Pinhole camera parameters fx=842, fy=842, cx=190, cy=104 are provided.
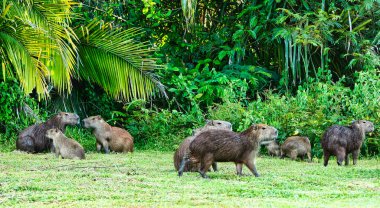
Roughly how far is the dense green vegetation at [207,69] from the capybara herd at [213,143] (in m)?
0.64

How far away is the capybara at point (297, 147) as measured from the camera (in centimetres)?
1169

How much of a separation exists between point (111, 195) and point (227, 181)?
5.66 feet

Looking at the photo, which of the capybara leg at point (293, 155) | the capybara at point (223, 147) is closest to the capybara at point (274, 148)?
the capybara leg at point (293, 155)

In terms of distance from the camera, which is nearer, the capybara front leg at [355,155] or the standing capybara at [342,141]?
the standing capybara at [342,141]

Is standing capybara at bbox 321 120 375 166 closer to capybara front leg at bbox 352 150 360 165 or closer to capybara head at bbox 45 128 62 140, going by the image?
capybara front leg at bbox 352 150 360 165

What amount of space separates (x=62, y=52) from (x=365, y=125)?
14.1 feet

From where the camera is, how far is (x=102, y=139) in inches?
516

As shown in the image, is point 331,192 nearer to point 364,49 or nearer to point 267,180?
point 267,180

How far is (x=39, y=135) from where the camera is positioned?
12.9m

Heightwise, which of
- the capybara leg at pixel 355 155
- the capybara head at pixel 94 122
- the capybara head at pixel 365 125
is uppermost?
the capybara head at pixel 365 125

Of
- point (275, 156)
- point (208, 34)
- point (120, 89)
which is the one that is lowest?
point (275, 156)

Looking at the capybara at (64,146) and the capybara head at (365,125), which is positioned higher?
the capybara head at (365,125)

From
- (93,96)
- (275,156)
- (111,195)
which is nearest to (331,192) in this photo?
(111,195)

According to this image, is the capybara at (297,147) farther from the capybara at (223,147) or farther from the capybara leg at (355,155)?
the capybara at (223,147)
